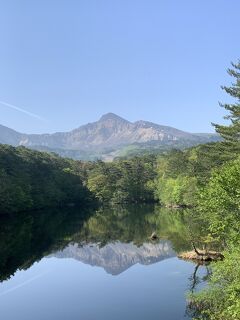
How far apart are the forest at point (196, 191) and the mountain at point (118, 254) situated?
8404mm

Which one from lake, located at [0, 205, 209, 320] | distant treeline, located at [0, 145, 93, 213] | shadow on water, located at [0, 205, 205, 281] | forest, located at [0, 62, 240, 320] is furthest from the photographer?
distant treeline, located at [0, 145, 93, 213]

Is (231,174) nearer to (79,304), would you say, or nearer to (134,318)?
(134,318)

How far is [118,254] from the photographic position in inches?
3098

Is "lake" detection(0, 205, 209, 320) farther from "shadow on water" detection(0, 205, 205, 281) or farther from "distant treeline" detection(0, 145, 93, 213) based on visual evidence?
"distant treeline" detection(0, 145, 93, 213)

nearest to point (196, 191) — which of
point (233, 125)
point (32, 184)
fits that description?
point (233, 125)

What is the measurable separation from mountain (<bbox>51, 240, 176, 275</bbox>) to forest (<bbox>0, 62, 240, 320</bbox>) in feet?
27.6

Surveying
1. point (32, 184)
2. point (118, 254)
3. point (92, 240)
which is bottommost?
point (92, 240)

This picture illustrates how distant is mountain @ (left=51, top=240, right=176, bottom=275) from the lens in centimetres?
7138

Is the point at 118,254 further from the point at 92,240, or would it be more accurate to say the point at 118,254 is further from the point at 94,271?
the point at 92,240

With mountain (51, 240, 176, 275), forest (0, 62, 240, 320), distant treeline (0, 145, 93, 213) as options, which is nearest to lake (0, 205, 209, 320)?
mountain (51, 240, 176, 275)

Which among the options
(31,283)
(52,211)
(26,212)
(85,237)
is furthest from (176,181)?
(31,283)

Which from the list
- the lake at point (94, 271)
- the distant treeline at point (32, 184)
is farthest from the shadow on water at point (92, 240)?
the distant treeline at point (32, 184)

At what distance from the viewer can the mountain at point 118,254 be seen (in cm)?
7138

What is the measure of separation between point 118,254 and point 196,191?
90.5 feet
